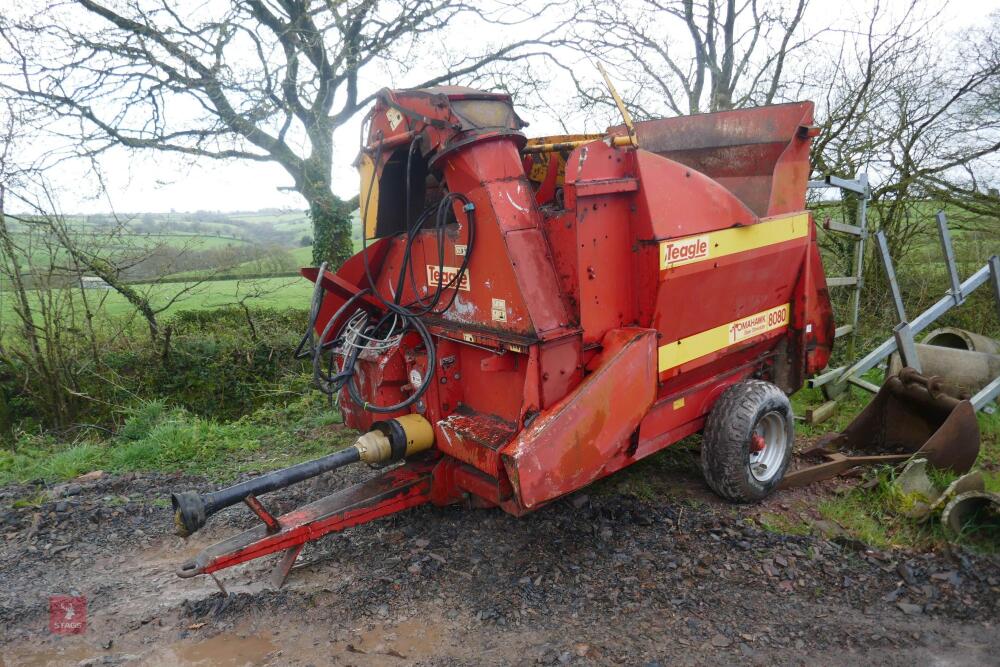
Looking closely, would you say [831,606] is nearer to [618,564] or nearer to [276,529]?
[618,564]

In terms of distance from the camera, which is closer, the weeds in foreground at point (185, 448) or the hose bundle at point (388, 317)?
the hose bundle at point (388, 317)

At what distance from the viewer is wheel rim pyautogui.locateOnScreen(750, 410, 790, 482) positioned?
392 cm

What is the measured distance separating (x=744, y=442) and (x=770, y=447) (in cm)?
47

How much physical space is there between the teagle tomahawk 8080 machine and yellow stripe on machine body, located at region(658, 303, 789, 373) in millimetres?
13

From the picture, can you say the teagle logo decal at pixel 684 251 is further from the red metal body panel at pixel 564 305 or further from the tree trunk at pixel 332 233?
the tree trunk at pixel 332 233

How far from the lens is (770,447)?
158 inches

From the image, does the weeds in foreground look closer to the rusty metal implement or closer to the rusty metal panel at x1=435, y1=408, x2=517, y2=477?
the rusty metal panel at x1=435, y1=408, x2=517, y2=477

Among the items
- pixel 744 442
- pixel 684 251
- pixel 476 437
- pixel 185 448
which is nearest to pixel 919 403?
pixel 744 442

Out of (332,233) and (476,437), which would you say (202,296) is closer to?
(332,233)

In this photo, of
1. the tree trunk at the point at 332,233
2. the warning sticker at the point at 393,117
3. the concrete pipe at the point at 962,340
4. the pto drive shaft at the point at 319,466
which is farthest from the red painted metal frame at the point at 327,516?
the tree trunk at the point at 332,233

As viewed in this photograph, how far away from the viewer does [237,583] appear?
3.27m

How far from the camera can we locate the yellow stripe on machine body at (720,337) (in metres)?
3.44

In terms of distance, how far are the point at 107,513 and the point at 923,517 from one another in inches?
183

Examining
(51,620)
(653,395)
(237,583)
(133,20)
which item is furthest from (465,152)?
(133,20)
